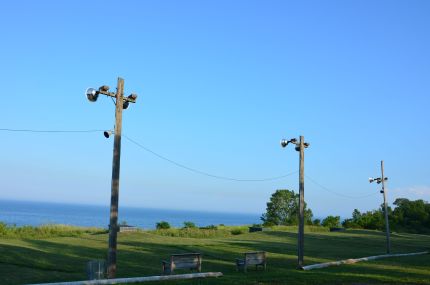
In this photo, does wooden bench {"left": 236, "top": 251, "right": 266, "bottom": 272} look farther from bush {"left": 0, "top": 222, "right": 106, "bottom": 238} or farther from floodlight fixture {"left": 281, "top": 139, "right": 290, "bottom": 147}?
bush {"left": 0, "top": 222, "right": 106, "bottom": 238}

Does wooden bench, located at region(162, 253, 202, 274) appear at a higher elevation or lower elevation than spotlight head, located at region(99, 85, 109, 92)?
lower

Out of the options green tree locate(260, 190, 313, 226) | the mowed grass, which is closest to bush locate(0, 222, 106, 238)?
the mowed grass

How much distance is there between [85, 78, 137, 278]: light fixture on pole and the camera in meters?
15.7

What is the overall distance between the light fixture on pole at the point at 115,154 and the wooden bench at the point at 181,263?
2100mm

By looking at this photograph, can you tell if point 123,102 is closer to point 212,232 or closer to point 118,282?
point 118,282

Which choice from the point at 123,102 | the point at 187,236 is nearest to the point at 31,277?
the point at 123,102

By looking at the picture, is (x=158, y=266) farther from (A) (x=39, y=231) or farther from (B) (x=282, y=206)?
(B) (x=282, y=206)

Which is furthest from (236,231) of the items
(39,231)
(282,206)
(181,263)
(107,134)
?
(282,206)

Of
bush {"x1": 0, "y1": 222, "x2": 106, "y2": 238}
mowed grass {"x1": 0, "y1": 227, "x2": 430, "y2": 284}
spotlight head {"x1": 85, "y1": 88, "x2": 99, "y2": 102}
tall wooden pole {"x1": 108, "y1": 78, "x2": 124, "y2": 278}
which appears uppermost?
spotlight head {"x1": 85, "y1": 88, "x2": 99, "y2": 102}

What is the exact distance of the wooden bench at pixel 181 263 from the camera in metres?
17.2

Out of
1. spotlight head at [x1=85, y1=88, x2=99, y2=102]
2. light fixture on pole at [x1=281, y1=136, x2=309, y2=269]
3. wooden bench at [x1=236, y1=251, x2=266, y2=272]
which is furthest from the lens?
light fixture on pole at [x1=281, y1=136, x2=309, y2=269]

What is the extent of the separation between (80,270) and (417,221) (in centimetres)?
7070

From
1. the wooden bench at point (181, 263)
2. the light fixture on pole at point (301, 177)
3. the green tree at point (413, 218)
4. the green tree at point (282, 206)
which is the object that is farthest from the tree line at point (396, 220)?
the wooden bench at point (181, 263)

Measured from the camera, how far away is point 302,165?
23.5 m
